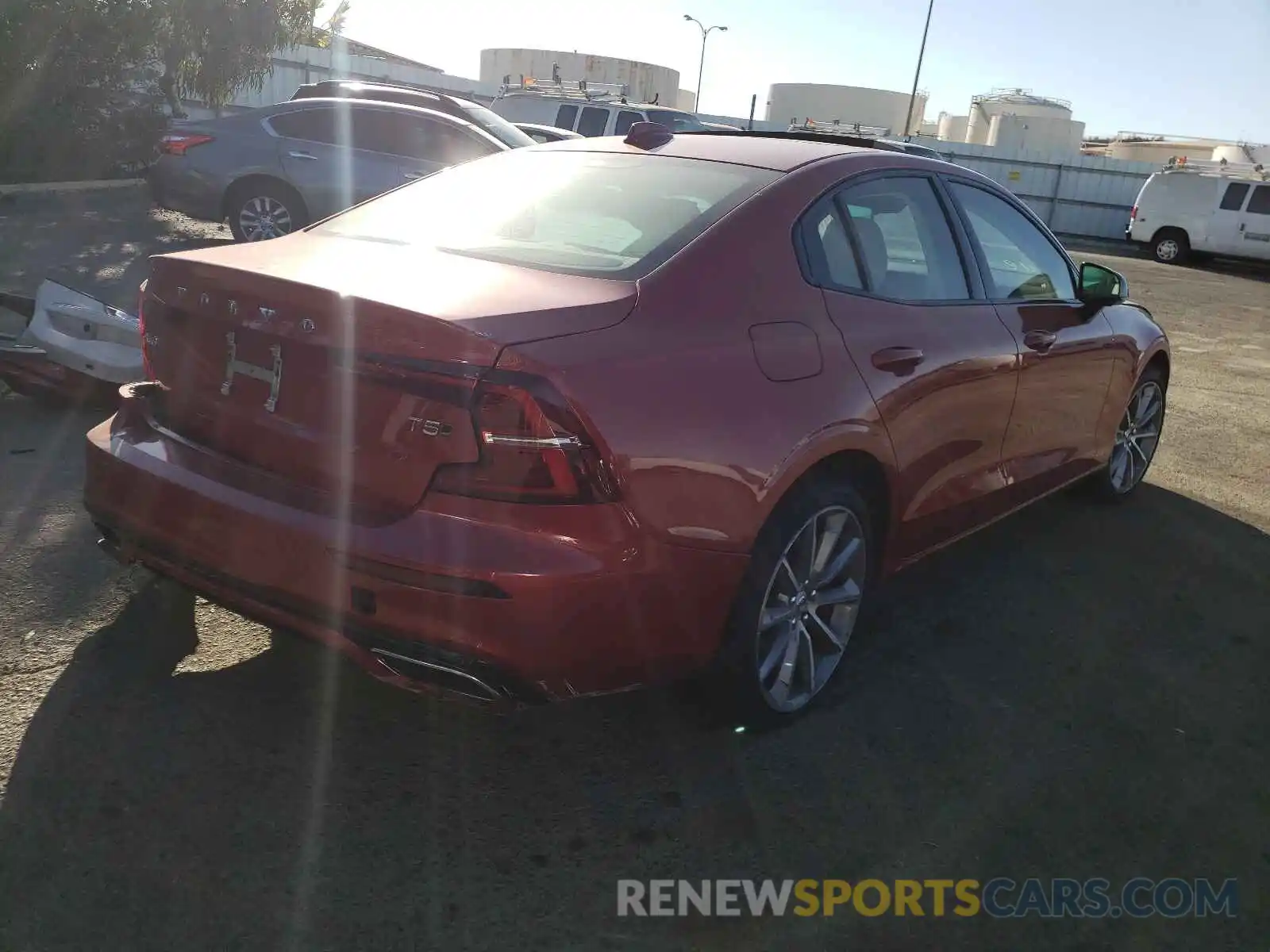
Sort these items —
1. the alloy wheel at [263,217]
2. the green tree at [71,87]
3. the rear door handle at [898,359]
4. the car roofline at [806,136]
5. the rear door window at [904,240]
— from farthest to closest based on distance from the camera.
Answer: the green tree at [71,87] → the alloy wheel at [263,217] → the car roofline at [806,136] → the rear door window at [904,240] → the rear door handle at [898,359]

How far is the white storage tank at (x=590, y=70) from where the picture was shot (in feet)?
221

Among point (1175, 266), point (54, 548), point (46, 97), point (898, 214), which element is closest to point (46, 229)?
point (46, 97)

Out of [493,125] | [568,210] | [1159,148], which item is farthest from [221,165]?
[1159,148]

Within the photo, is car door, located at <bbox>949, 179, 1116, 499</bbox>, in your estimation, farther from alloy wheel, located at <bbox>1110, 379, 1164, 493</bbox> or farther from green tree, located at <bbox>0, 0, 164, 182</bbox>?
green tree, located at <bbox>0, 0, 164, 182</bbox>

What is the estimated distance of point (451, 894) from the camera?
232cm

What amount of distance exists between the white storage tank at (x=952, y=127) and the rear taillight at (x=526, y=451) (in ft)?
257

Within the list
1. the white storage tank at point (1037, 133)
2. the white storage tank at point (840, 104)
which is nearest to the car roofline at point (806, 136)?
the white storage tank at point (1037, 133)

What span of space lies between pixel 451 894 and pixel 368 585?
0.68 metres

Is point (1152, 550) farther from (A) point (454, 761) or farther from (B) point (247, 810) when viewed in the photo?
(B) point (247, 810)

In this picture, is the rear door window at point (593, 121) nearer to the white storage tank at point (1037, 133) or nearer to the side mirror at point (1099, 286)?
the side mirror at point (1099, 286)

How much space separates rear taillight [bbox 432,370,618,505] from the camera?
2281 mm

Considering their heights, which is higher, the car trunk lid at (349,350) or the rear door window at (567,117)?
the car trunk lid at (349,350)

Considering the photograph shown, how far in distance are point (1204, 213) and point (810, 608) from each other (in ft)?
81.4

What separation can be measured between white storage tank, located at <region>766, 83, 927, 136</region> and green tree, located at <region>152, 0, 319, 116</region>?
4249cm
